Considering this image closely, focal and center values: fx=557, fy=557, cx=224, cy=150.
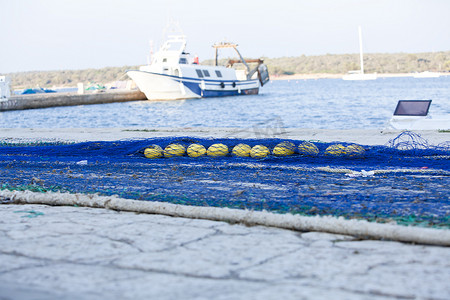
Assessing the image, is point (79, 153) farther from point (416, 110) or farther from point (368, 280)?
point (416, 110)

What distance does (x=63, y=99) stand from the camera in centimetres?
4356

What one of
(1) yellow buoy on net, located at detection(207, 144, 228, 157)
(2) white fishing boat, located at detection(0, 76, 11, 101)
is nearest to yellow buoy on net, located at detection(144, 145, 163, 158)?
(1) yellow buoy on net, located at detection(207, 144, 228, 157)

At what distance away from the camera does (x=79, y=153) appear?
26.8 ft

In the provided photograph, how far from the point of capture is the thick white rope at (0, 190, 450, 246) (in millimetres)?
3131

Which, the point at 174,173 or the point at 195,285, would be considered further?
the point at 174,173

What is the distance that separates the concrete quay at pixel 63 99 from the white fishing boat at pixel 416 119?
28.8m

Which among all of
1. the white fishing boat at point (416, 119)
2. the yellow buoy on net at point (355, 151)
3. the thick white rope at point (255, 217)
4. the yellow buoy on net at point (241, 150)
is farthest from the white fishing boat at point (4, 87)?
the thick white rope at point (255, 217)

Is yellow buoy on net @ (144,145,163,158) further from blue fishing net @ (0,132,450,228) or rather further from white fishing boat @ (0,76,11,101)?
white fishing boat @ (0,76,11,101)

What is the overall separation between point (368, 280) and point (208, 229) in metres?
1.24

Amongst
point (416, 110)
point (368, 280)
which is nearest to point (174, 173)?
point (368, 280)

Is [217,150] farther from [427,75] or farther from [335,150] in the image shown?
[427,75]

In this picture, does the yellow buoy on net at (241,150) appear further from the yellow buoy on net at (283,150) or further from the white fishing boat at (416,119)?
the white fishing boat at (416,119)

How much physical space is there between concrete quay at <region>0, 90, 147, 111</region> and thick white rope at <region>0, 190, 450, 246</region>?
34415 millimetres

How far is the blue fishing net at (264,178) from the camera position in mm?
4004
